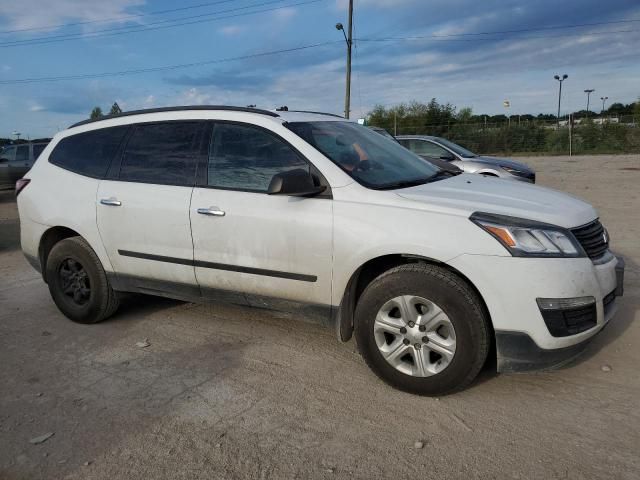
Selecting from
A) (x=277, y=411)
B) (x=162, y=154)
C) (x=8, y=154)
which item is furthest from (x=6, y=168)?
(x=277, y=411)

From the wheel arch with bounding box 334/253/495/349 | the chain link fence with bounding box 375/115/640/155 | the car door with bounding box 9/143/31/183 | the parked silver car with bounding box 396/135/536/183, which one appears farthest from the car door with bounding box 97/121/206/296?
the chain link fence with bounding box 375/115/640/155

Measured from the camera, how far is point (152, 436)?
3055 mm

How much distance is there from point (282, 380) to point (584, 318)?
1902mm

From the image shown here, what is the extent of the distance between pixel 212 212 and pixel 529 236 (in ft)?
6.96

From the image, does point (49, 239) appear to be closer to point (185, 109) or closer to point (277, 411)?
point (185, 109)

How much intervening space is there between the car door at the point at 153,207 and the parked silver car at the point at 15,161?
12.7 meters

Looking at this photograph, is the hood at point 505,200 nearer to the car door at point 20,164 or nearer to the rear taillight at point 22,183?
the rear taillight at point 22,183

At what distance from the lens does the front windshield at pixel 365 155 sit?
3791 millimetres

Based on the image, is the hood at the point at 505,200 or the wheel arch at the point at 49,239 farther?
the wheel arch at the point at 49,239

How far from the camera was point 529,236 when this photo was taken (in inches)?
123

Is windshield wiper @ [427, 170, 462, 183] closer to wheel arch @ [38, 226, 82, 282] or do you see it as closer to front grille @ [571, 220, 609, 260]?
front grille @ [571, 220, 609, 260]

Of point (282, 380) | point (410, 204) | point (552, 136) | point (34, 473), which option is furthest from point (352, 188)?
point (552, 136)

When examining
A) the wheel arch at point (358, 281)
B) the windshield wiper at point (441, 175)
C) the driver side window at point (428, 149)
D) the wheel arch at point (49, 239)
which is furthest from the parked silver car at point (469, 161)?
the wheel arch at point (49, 239)

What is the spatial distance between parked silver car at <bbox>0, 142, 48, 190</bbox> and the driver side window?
33.7 ft
